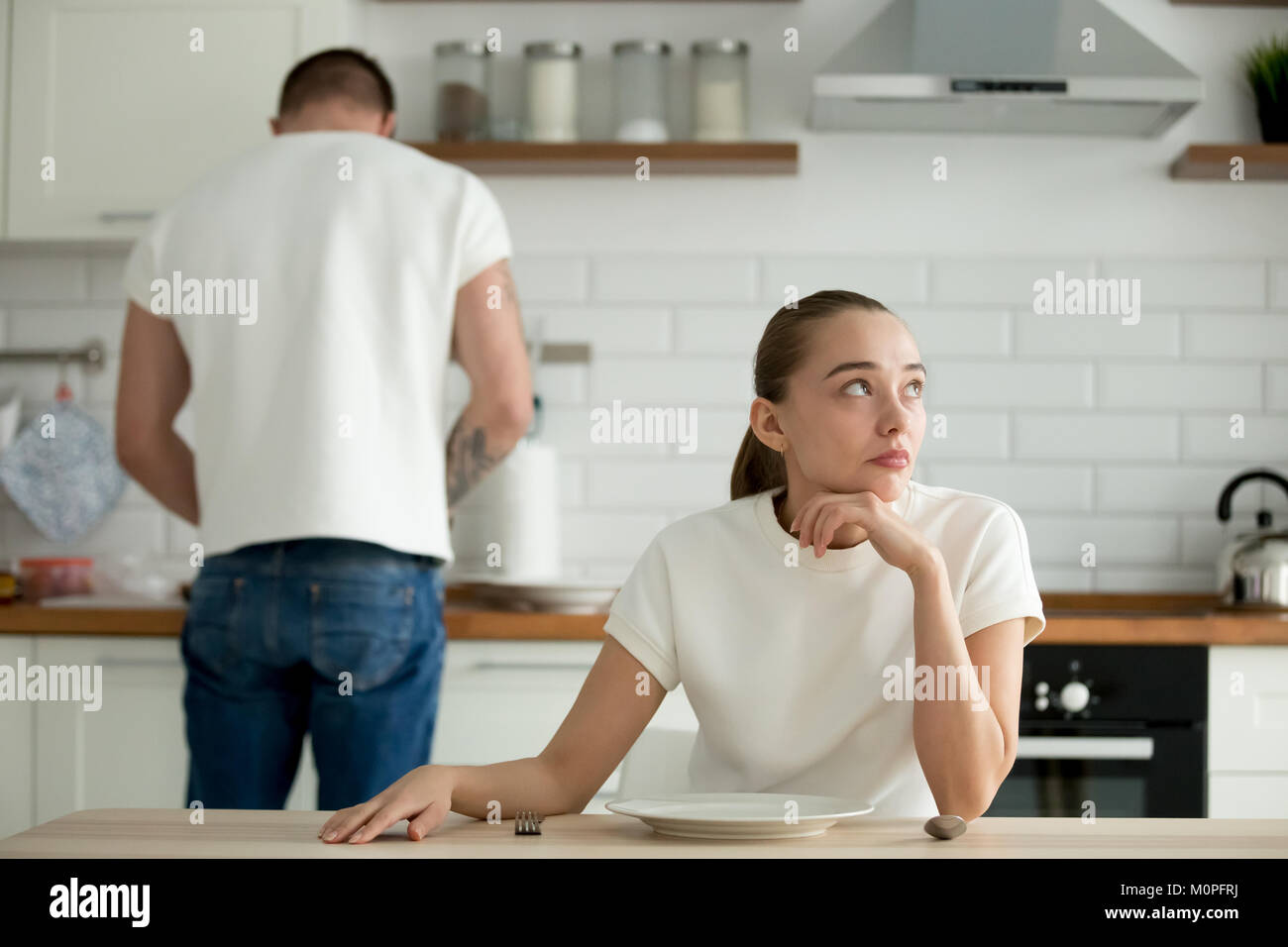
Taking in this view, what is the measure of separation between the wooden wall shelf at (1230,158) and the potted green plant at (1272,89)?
0.19 ft

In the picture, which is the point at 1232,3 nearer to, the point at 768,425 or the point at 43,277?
the point at 768,425

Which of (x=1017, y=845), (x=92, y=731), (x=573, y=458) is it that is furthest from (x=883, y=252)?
(x=1017, y=845)

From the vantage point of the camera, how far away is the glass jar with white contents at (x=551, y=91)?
2.67 m

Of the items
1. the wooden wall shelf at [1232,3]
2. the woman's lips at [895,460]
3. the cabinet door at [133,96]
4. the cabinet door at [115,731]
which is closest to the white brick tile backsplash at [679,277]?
the cabinet door at [133,96]

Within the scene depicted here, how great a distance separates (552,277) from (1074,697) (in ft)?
4.56

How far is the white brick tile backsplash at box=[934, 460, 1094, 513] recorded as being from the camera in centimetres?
271

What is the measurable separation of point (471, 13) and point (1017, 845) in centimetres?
239

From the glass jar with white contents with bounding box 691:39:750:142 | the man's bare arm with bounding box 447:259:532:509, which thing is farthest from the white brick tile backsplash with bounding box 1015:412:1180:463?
the man's bare arm with bounding box 447:259:532:509

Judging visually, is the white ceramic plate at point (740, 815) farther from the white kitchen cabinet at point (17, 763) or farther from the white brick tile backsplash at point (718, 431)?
the white brick tile backsplash at point (718, 431)

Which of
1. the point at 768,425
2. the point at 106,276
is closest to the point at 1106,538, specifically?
the point at 768,425

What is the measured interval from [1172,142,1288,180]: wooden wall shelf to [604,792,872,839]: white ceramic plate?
2.04m

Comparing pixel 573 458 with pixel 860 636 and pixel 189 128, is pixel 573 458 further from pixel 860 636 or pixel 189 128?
pixel 860 636

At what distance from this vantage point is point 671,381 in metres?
2.76

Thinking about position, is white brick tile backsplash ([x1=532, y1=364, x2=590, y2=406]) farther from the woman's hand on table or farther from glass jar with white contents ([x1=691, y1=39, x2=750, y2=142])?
the woman's hand on table
